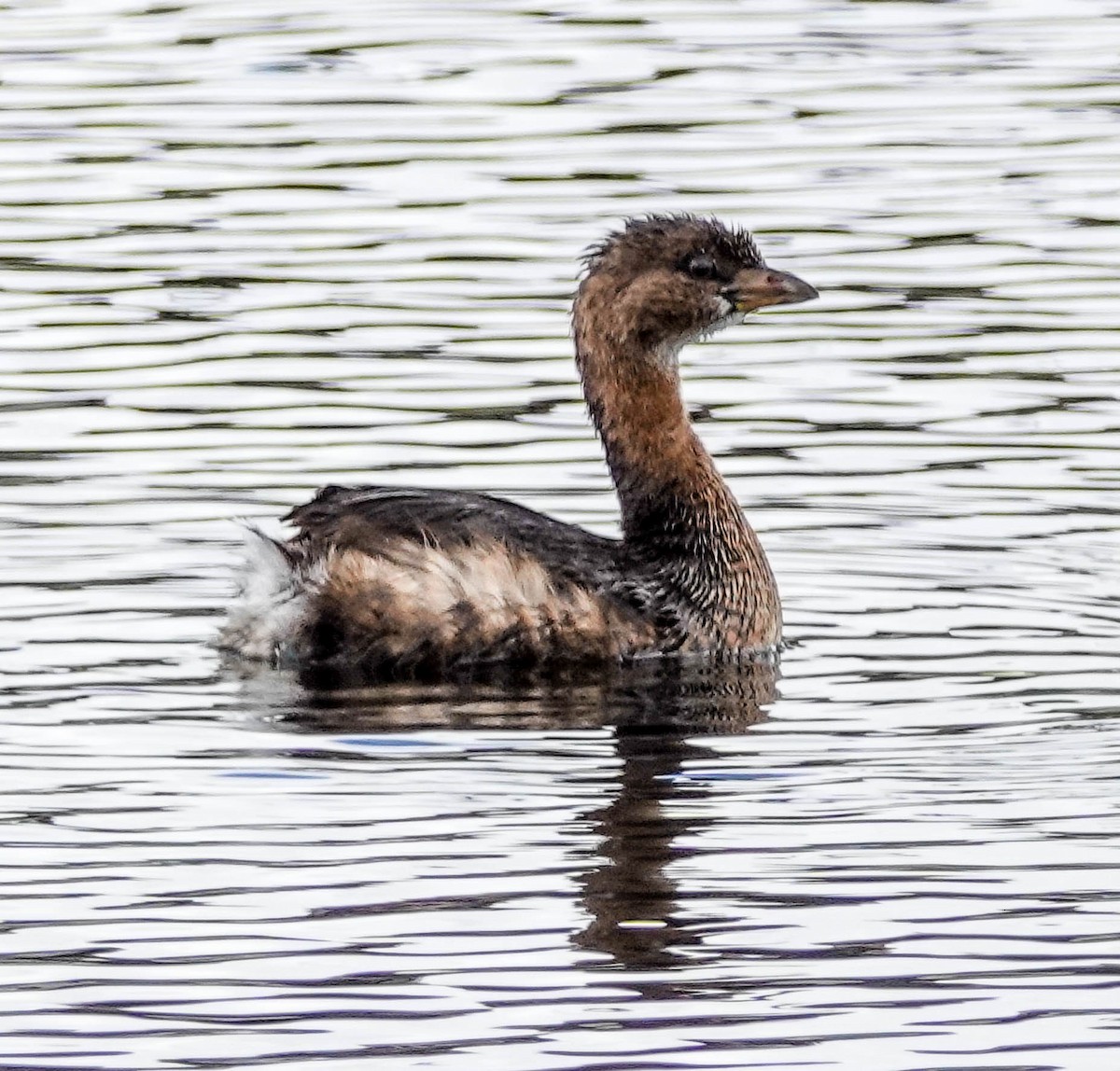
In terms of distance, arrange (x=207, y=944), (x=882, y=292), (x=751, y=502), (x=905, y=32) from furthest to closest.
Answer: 1. (x=905, y=32)
2. (x=882, y=292)
3. (x=751, y=502)
4. (x=207, y=944)

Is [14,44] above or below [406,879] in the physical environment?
above

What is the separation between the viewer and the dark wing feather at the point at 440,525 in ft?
33.7

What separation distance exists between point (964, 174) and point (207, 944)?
10324 mm

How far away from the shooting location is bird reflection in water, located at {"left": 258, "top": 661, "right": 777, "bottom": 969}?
7746mm

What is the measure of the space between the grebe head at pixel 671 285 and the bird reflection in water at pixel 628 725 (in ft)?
4.12

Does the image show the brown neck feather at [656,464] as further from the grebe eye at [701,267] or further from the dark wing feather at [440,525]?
the dark wing feather at [440,525]

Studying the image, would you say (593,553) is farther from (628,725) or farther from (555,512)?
(555,512)

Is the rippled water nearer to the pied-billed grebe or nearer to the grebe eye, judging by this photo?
the pied-billed grebe

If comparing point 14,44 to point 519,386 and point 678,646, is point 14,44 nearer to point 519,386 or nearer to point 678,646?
point 519,386

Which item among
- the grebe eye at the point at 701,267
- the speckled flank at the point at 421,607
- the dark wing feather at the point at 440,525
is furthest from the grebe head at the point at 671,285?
the speckled flank at the point at 421,607

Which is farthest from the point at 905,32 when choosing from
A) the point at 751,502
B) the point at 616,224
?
the point at 751,502

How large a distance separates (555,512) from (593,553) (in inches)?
65.0

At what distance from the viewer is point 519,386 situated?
13750 mm

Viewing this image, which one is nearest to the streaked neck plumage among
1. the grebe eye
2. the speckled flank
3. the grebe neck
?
the grebe neck
